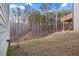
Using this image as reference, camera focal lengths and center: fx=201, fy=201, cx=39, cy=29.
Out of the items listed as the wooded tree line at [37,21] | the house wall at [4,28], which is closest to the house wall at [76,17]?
the wooded tree line at [37,21]

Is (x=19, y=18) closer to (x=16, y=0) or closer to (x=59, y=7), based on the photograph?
(x=16, y=0)

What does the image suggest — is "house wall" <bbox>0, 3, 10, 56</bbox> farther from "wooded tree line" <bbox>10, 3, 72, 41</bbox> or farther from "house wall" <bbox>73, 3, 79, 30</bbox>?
"house wall" <bbox>73, 3, 79, 30</bbox>

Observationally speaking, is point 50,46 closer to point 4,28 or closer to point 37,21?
point 37,21

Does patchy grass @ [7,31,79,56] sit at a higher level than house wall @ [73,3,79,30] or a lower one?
lower

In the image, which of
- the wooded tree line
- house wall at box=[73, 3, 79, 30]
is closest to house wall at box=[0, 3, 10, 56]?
the wooded tree line

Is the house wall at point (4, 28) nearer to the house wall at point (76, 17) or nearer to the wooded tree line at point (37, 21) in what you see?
the wooded tree line at point (37, 21)
